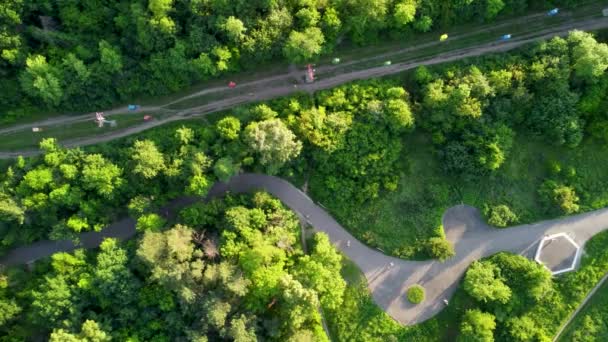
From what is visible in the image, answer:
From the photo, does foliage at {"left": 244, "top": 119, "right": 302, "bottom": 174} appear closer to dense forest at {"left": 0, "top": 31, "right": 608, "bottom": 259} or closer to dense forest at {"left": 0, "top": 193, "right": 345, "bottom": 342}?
dense forest at {"left": 0, "top": 31, "right": 608, "bottom": 259}

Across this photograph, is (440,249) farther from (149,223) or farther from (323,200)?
(149,223)

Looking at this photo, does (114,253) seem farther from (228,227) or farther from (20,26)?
(20,26)

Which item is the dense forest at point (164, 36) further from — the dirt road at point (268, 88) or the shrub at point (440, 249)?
the shrub at point (440, 249)

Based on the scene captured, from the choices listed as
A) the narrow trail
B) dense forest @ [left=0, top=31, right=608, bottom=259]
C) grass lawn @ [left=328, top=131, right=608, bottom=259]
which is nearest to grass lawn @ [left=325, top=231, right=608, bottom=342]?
the narrow trail

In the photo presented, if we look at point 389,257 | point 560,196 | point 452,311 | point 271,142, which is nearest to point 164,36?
point 271,142

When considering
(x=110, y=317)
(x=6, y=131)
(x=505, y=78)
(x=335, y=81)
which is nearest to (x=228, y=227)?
(x=110, y=317)

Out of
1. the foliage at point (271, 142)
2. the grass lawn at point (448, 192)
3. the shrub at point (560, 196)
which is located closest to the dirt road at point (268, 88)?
the foliage at point (271, 142)
